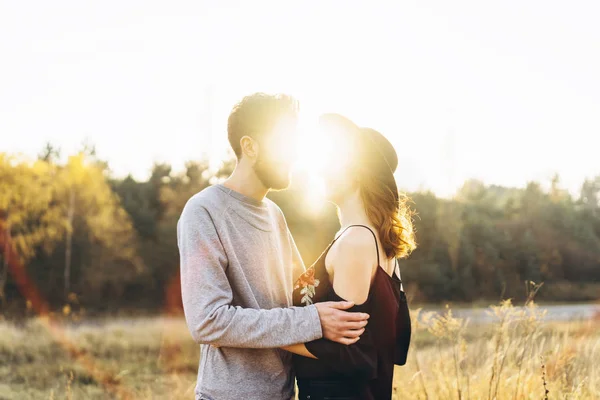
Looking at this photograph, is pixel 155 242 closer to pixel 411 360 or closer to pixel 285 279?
pixel 411 360

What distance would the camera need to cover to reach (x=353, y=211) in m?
2.61

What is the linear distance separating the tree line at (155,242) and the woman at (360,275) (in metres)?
17.1

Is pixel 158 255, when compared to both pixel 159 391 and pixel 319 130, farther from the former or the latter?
pixel 319 130

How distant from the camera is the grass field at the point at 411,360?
167 inches

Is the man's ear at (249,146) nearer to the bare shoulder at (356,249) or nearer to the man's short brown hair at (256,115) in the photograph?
the man's short brown hair at (256,115)

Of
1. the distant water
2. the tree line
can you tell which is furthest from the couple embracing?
the tree line

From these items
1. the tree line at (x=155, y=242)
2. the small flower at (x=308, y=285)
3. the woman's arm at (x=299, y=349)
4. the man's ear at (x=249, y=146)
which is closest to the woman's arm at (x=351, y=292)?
A: the woman's arm at (x=299, y=349)

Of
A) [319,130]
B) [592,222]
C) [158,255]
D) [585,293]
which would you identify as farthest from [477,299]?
[319,130]

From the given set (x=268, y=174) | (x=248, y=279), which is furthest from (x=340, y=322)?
(x=268, y=174)

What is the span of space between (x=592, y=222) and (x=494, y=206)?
16.1 feet

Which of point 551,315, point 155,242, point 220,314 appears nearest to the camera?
point 220,314

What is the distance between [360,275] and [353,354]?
0.33 meters

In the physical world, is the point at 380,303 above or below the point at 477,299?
above

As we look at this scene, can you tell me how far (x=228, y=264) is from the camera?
96.0 inches
